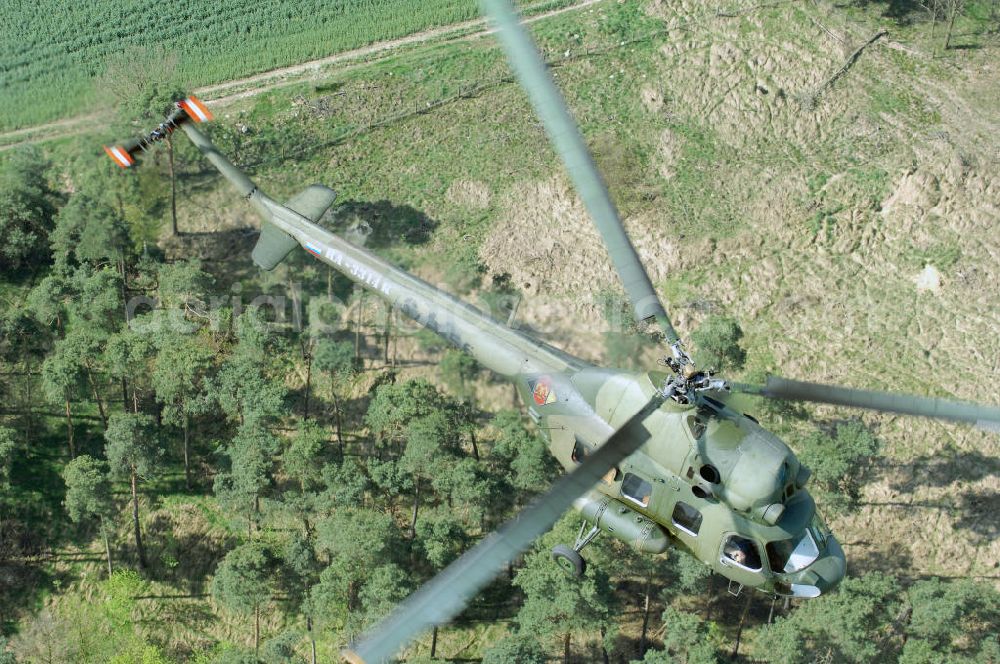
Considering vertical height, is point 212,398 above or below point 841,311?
below

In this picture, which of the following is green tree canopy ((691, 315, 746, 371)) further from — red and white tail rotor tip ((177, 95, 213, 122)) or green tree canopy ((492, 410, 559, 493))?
red and white tail rotor tip ((177, 95, 213, 122))

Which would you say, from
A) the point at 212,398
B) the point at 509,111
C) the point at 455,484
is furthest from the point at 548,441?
the point at 509,111

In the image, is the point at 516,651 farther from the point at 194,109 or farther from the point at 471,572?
the point at 194,109

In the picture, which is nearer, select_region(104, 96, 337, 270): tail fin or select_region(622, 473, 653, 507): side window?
select_region(622, 473, 653, 507): side window

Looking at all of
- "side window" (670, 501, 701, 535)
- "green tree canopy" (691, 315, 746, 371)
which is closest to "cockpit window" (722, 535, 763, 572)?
"side window" (670, 501, 701, 535)

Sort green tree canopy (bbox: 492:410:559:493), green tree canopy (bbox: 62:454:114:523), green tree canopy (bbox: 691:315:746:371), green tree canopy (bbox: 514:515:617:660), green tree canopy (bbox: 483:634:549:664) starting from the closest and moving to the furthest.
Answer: green tree canopy (bbox: 483:634:549:664) < green tree canopy (bbox: 514:515:617:660) < green tree canopy (bbox: 691:315:746:371) < green tree canopy (bbox: 492:410:559:493) < green tree canopy (bbox: 62:454:114:523)

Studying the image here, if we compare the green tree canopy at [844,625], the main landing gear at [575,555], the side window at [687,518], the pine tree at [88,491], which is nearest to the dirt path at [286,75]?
the pine tree at [88,491]

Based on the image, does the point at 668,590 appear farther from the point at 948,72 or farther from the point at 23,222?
the point at 23,222
